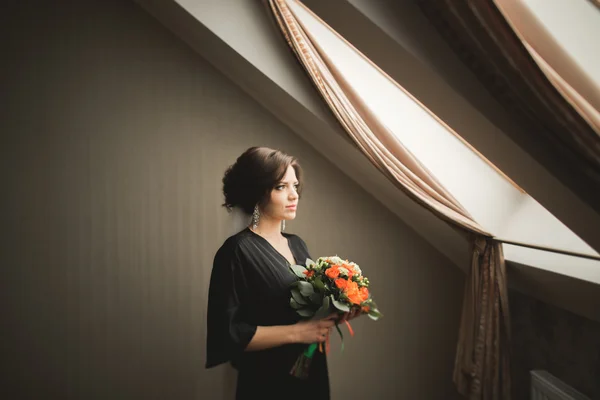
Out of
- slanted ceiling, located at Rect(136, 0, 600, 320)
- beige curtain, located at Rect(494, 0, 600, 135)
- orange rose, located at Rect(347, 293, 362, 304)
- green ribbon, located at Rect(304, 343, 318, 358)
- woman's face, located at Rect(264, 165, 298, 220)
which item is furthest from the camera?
woman's face, located at Rect(264, 165, 298, 220)

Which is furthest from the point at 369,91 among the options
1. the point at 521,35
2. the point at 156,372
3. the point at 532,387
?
the point at 156,372

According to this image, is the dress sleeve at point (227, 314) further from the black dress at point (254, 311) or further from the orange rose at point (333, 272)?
the orange rose at point (333, 272)

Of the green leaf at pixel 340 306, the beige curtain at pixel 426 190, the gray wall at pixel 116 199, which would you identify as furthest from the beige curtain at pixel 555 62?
the gray wall at pixel 116 199

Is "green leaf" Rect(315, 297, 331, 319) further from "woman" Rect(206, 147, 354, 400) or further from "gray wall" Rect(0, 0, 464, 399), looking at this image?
"gray wall" Rect(0, 0, 464, 399)

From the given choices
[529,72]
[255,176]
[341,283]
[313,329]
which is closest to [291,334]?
[313,329]

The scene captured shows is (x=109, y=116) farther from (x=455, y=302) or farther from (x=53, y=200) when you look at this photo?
(x=455, y=302)

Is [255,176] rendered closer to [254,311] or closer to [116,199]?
[254,311]

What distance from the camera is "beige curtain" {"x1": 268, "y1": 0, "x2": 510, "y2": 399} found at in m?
1.76

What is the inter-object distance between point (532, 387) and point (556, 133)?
1662mm

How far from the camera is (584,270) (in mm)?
1571

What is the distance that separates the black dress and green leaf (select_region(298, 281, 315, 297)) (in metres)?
0.08

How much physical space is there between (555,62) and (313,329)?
4.05ft

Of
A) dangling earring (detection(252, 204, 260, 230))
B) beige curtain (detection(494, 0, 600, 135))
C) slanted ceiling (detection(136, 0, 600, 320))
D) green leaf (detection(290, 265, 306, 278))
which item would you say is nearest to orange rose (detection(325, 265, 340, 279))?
green leaf (detection(290, 265, 306, 278))

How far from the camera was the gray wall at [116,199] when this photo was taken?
231 centimetres
